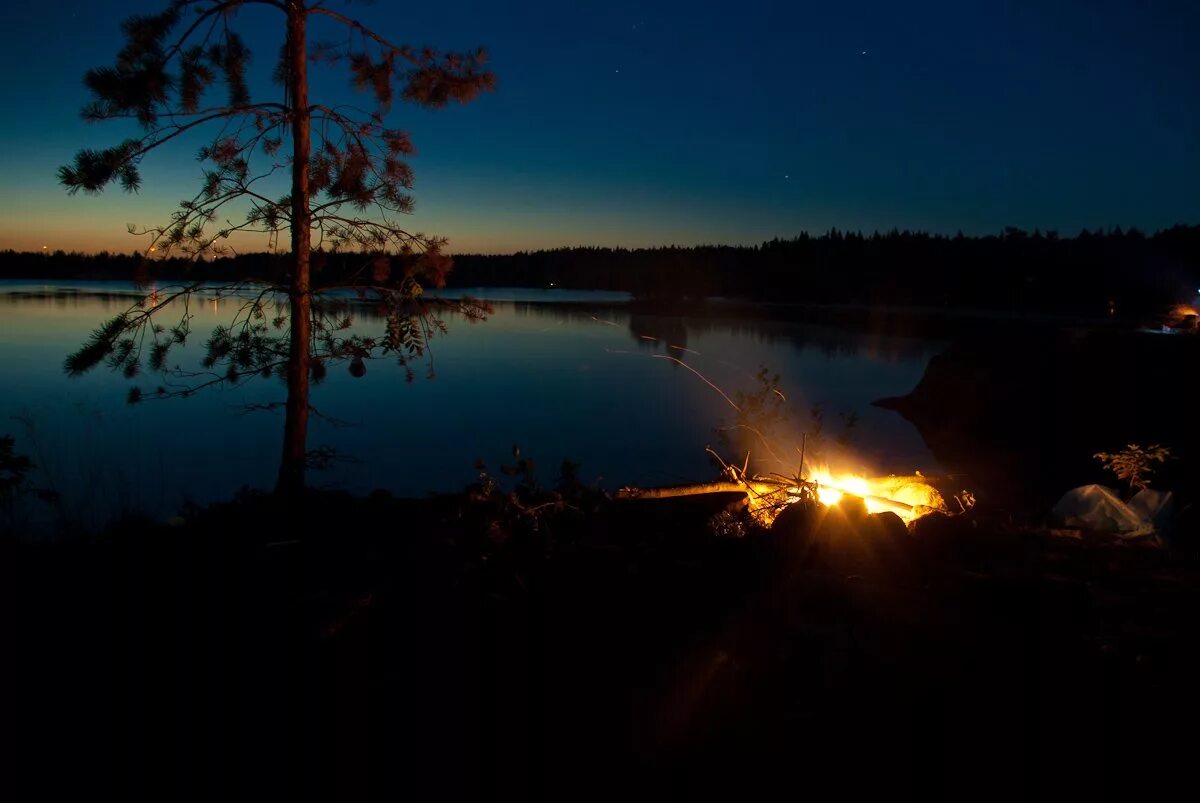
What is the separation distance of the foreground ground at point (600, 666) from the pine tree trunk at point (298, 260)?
1.37m

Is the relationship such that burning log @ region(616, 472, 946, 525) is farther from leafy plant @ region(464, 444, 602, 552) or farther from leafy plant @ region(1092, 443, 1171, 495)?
leafy plant @ region(1092, 443, 1171, 495)

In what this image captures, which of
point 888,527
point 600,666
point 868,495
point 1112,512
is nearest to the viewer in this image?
point 600,666

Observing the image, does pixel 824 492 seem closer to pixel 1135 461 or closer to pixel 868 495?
pixel 868 495

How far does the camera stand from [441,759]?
3240 mm

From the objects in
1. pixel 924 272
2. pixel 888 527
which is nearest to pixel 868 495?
pixel 888 527

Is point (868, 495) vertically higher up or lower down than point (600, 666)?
higher up

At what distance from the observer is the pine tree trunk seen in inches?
248

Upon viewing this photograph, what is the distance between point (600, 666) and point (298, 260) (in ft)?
15.2

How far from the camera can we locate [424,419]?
2934 cm

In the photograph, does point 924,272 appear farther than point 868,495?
Yes

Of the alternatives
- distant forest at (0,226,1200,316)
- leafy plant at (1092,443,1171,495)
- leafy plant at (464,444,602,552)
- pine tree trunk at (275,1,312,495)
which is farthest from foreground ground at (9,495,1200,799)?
distant forest at (0,226,1200,316)

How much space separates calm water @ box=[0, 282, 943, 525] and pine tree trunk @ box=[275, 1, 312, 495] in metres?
1.95

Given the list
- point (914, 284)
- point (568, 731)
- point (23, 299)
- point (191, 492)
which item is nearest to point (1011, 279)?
point (914, 284)

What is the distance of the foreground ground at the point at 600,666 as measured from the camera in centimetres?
315
